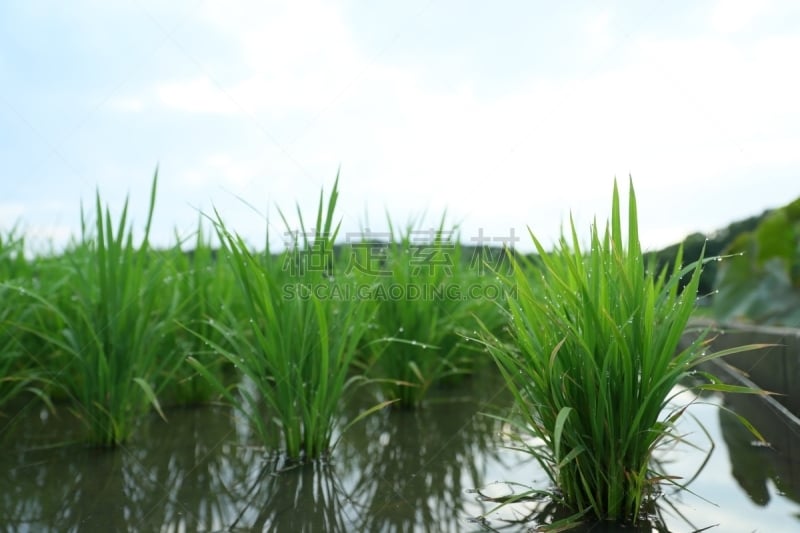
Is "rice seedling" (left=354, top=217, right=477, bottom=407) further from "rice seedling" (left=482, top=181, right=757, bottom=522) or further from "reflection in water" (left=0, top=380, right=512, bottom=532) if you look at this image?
"rice seedling" (left=482, top=181, right=757, bottom=522)

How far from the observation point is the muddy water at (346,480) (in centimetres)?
126

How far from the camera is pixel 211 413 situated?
7.59 ft

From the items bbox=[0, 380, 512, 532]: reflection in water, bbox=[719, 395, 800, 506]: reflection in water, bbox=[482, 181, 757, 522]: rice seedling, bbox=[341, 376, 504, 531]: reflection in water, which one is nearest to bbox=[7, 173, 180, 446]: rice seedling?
bbox=[0, 380, 512, 532]: reflection in water

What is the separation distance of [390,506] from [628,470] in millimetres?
535

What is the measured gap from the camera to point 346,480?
1.52 meters

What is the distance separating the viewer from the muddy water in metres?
1.26

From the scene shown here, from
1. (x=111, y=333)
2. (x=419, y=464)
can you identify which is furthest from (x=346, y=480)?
(x=111, y=333)

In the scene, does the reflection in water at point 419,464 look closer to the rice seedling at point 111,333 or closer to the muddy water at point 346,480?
the muddy water at point 346,480

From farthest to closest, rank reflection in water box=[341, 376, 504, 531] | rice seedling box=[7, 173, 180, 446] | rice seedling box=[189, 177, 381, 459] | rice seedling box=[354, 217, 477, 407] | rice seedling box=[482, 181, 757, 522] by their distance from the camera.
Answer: rice seedling box=[354, 217, 477, 407]
rice seedling box=[7, 173, 180, 446]
rice seedling box=[189, 177, 381, 459]
reflection in water box=[341, 376, 504, 531]
rice seedling box=[482, 181, 757, 522]

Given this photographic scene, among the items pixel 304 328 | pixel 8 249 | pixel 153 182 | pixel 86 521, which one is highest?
pixel 153 182

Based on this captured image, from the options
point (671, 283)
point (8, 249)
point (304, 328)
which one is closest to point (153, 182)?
point (304, 328)

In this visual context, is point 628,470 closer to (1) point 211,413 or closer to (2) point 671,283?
(2) point 671,283

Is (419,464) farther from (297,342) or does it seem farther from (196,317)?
(196,317)

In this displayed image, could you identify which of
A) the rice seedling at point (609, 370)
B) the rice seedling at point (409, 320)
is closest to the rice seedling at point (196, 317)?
the rice seedling at point (409, 320)
